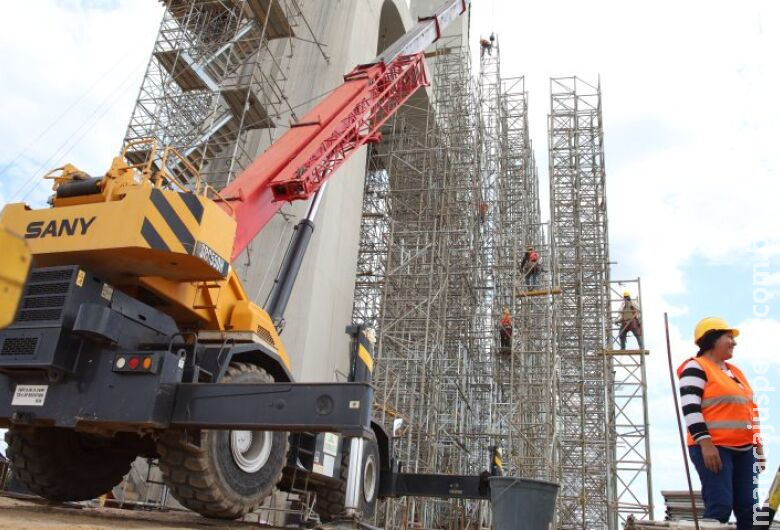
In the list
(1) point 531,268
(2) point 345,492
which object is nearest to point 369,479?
(2) point 345,492

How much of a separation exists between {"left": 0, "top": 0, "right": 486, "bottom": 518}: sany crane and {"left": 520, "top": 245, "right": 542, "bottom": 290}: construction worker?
45.1 ft

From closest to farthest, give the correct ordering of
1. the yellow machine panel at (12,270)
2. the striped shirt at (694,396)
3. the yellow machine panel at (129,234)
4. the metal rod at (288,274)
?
the yellow machine panel at (12,270), the striped shirt at (694,396), the yellow machine panel at (129,234), the metal rod at (288,274)

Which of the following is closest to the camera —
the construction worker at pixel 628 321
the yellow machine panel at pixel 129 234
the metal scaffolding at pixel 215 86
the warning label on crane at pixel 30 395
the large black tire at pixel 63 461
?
the warning label on crane at pixel 30 395

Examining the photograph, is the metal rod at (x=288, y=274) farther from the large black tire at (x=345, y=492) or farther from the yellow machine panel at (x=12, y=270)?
the yellow machine panel at (x=12, y=270)

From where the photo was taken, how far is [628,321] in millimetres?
18844

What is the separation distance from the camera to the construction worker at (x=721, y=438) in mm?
3504

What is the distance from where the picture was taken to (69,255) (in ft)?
15.9

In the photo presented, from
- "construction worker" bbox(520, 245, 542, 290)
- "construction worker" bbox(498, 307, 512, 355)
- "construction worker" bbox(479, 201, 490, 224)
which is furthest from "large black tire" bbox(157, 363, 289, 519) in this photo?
"construction worker" bbox(479, 201, 490, 224)

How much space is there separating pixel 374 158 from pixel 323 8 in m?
7.11

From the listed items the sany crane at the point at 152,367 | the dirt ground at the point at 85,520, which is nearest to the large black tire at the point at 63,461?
the sany crane at the point at 152,367

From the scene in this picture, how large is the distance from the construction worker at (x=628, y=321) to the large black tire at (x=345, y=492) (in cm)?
1325

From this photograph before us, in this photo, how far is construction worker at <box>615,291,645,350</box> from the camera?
61.6 feet

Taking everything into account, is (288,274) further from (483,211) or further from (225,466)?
(483,211)

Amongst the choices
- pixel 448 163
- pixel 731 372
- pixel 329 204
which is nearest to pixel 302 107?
pixel 329 204
